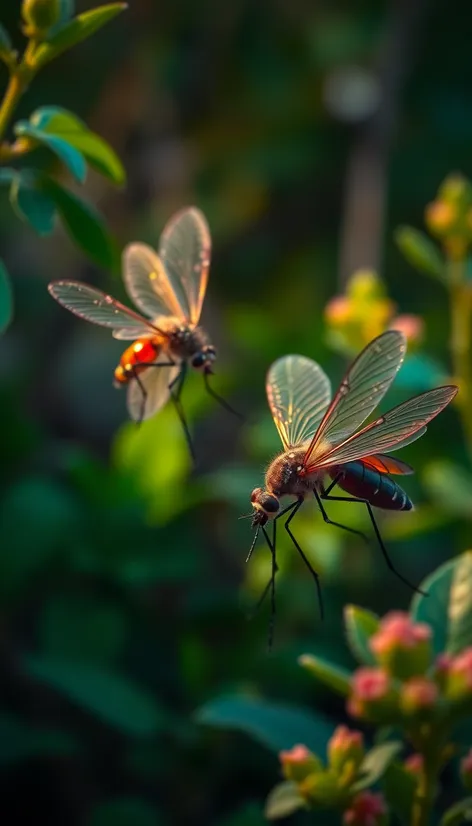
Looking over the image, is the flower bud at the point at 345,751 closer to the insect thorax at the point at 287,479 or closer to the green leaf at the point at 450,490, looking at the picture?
the insect thorax at the point at 287,479

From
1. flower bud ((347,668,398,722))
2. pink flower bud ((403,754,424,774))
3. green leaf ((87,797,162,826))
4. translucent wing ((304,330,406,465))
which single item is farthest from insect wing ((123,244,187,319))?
green leaf ((87,797,162,826))

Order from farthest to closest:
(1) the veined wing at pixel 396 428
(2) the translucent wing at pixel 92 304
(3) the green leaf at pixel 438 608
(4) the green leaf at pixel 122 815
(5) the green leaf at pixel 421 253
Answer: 1. (5) the green leaf at pixel 421 253
2. (4) the green leaf at pixel 122 815
3. (3) the green leaf at pixel 438 608
4. (2) the translucent wing at pixel 92 304
5. (1) the veined wing at pixel 396 428

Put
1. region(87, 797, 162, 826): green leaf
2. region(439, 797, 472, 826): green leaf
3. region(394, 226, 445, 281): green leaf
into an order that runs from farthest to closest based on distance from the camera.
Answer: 1. region(394, 226, 445, 281): green leaf
2. region(87, 797, 162, 826): green leaf
3. region(439, 797, 472, 826): green leaf

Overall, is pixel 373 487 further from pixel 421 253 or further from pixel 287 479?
pixel 421 253

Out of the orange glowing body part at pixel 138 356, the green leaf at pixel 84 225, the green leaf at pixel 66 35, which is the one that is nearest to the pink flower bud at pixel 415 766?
the orange glowing body part at pixel 138 356

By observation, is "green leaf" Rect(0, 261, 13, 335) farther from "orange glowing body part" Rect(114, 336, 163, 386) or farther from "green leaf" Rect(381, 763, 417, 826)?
"green leaf" Rect(381, 763, 417, 826)

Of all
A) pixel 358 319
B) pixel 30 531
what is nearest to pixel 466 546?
pixel 358 319

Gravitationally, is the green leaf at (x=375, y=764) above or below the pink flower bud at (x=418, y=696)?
below
